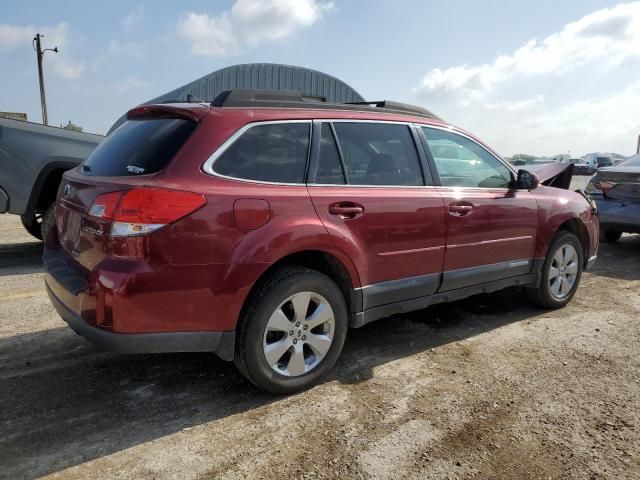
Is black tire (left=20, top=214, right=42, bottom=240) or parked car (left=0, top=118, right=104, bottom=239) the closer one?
parked car (left=0, top=118, right=104, bottom=239)

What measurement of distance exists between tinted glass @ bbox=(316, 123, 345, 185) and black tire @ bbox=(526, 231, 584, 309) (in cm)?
240

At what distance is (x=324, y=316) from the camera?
10.2 feet

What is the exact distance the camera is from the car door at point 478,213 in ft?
12.5

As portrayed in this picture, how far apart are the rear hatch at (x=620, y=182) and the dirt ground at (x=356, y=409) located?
11.7 feet

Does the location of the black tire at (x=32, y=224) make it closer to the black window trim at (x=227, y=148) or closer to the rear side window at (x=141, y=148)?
the rear side window at (x=141, y=148)

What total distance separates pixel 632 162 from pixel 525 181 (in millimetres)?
4627

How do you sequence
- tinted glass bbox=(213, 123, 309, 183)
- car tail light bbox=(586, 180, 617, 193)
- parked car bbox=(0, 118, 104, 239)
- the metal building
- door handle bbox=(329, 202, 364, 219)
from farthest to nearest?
the metal building < car tail light bbox=(586, 180, 617, 193) < parked car bbox=(0, 118, 104, 239) < door handle bbox=(329, 202, 364, 219) < tinted glass bbox=(213, 123, 309, 183)

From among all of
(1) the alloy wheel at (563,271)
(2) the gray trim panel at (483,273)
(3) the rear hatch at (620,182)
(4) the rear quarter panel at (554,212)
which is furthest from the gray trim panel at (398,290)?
(3) the rear hatch at (620,182)

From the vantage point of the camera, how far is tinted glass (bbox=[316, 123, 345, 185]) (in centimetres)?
317

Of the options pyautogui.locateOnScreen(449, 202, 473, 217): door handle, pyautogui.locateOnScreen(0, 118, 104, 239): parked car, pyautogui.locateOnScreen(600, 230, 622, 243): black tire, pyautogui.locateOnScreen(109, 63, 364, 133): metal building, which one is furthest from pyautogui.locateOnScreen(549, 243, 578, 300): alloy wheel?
pyautogui.locateOnScreen(109, 63, 364, 133): metal building

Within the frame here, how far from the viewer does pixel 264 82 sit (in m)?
17.8

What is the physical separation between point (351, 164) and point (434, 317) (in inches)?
73.0

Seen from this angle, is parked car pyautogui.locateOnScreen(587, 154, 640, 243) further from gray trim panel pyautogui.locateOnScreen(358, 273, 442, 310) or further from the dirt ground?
gray trim panel pyautogui.locateOnScreen(358, 273, 442, 310)

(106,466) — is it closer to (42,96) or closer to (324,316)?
(324,316)
